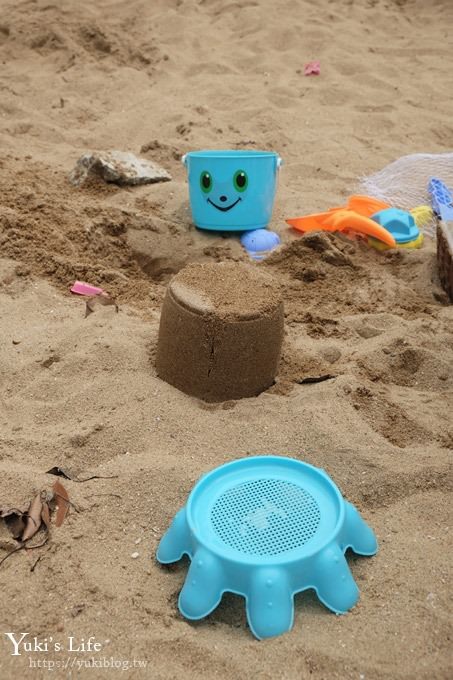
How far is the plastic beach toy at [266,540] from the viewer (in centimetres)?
132

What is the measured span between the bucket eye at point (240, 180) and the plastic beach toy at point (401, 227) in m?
0.65

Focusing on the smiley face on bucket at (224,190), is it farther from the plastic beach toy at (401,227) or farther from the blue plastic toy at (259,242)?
the plastic beach toy at (401,227)

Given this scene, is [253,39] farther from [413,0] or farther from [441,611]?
[441,611]

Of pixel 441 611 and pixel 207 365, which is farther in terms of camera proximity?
pixel 207 365

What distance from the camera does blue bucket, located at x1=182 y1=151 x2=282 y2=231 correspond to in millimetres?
3066

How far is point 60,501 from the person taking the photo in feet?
5.23

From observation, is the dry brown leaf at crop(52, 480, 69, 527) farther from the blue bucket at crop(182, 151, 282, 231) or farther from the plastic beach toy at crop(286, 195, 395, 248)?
the plastic beach toy at crop(286, 195, 395, 248)

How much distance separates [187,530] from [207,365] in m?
0.66

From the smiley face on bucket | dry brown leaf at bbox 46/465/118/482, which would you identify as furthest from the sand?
the smiley face on bucket

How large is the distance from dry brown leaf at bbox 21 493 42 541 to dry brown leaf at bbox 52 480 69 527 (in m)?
0.04

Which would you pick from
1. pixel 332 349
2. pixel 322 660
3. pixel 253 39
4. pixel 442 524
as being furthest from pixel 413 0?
pixel 322 660

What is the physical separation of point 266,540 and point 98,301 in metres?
1.38

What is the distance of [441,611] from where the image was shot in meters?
1.33

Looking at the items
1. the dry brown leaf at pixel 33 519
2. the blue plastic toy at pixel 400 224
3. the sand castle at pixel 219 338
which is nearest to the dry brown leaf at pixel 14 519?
the dry brown leaf at pixel 33 519
